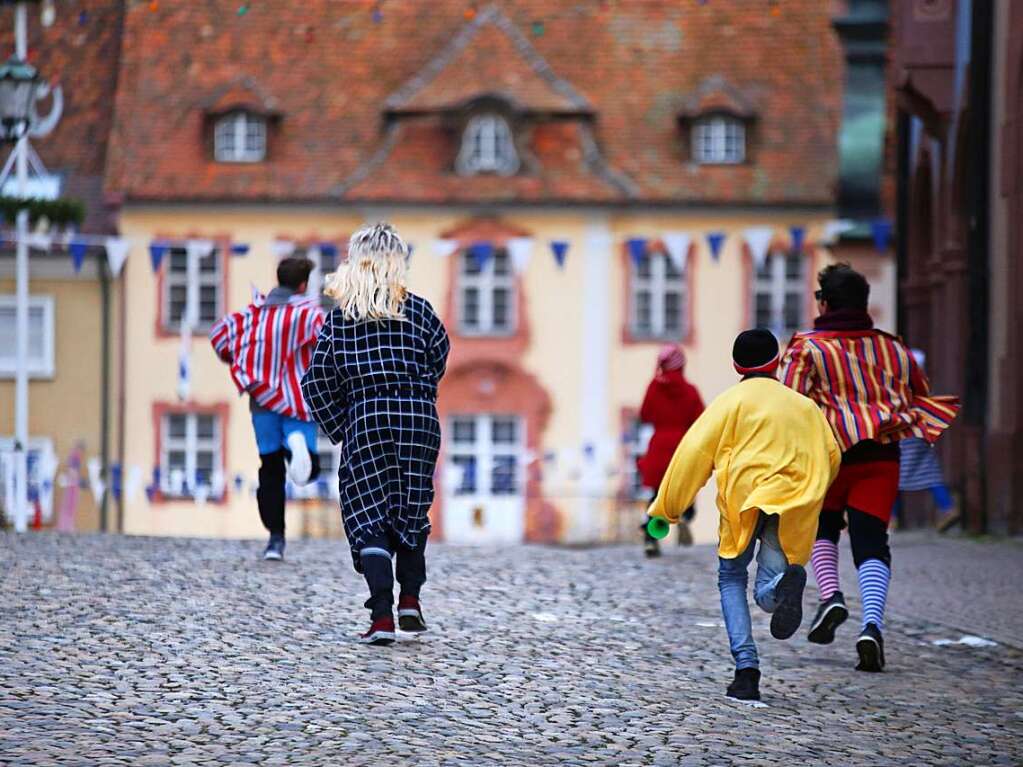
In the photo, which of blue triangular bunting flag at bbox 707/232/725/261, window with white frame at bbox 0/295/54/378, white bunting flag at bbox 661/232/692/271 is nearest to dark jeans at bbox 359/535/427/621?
white bunting flag at bbox 661/232/692/271

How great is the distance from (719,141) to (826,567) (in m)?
29.5

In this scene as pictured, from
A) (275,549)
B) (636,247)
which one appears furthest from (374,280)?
(636,247)

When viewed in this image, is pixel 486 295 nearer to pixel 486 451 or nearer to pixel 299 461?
pixel 486 451

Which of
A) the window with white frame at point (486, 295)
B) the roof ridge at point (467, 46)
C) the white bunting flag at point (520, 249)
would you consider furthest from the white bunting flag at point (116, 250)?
the white bunting flag at point (520, 249)

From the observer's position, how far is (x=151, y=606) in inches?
397

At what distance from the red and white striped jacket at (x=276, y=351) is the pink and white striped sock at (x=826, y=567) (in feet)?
11.5

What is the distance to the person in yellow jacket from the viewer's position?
8.17 meters

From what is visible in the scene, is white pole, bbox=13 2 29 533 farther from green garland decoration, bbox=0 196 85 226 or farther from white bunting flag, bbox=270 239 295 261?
white bunting flag, bbox=270 239 295 261

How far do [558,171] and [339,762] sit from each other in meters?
31.7

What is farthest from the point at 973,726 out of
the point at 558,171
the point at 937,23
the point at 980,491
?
the point at 558,171

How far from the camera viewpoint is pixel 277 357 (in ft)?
Result: 39.2

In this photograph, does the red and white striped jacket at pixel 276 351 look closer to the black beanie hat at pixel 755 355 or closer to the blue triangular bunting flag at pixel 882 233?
the black beanie hat at pixel 755 355

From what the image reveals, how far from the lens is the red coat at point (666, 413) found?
51.1 ft

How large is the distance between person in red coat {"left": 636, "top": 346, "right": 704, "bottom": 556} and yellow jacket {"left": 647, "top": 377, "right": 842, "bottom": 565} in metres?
7.22
